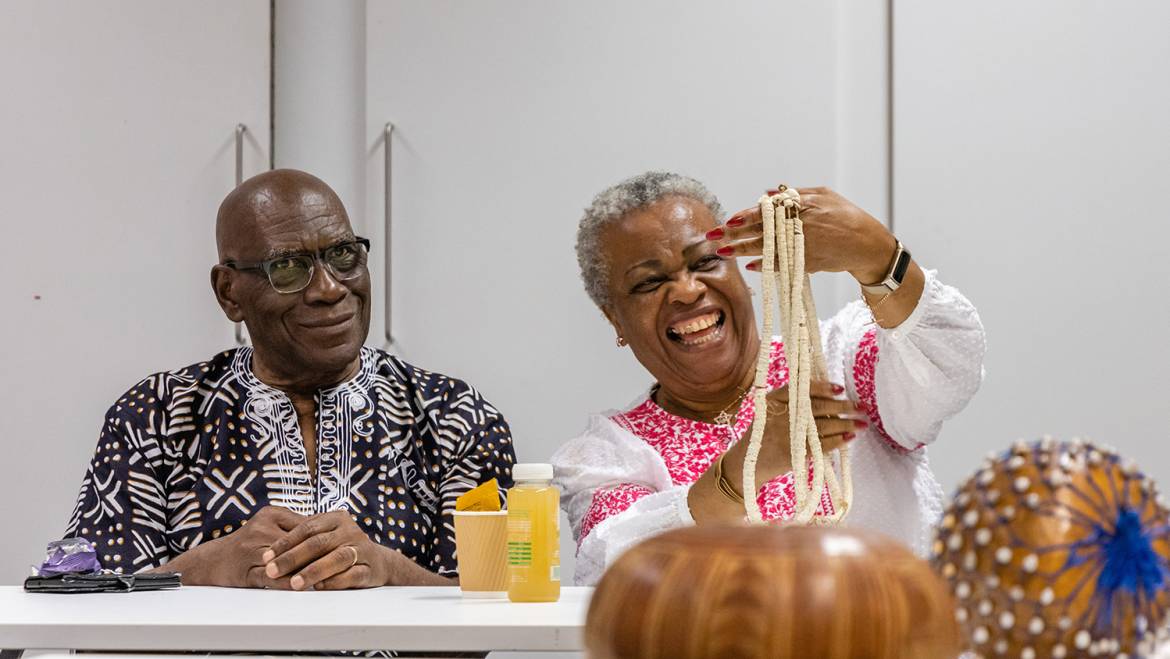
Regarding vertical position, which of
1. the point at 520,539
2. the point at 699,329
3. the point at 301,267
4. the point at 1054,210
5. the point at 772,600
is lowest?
the point at 520,539

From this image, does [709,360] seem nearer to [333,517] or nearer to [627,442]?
[627,442]

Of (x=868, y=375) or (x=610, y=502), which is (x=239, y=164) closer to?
(x=610, y=502)

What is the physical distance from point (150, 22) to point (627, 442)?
1.54 metres

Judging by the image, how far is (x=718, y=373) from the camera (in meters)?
2.01

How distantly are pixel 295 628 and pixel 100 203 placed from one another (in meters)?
1.82

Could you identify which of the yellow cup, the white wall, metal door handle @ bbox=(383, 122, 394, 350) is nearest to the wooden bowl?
the yellow cup

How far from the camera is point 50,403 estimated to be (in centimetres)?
267

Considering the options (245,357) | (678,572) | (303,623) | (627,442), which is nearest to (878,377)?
(627,442)

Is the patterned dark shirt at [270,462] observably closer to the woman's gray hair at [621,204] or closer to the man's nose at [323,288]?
the man's nose at [323,288]

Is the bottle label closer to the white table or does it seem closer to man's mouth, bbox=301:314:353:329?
the white table

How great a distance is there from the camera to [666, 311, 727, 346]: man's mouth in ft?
6.52

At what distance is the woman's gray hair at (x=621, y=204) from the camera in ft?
6.77

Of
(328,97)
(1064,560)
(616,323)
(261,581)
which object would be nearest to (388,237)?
(328,97)

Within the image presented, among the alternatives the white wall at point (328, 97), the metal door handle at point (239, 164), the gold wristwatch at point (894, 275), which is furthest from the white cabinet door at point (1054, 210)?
the metal door handle at point (239, 164)
